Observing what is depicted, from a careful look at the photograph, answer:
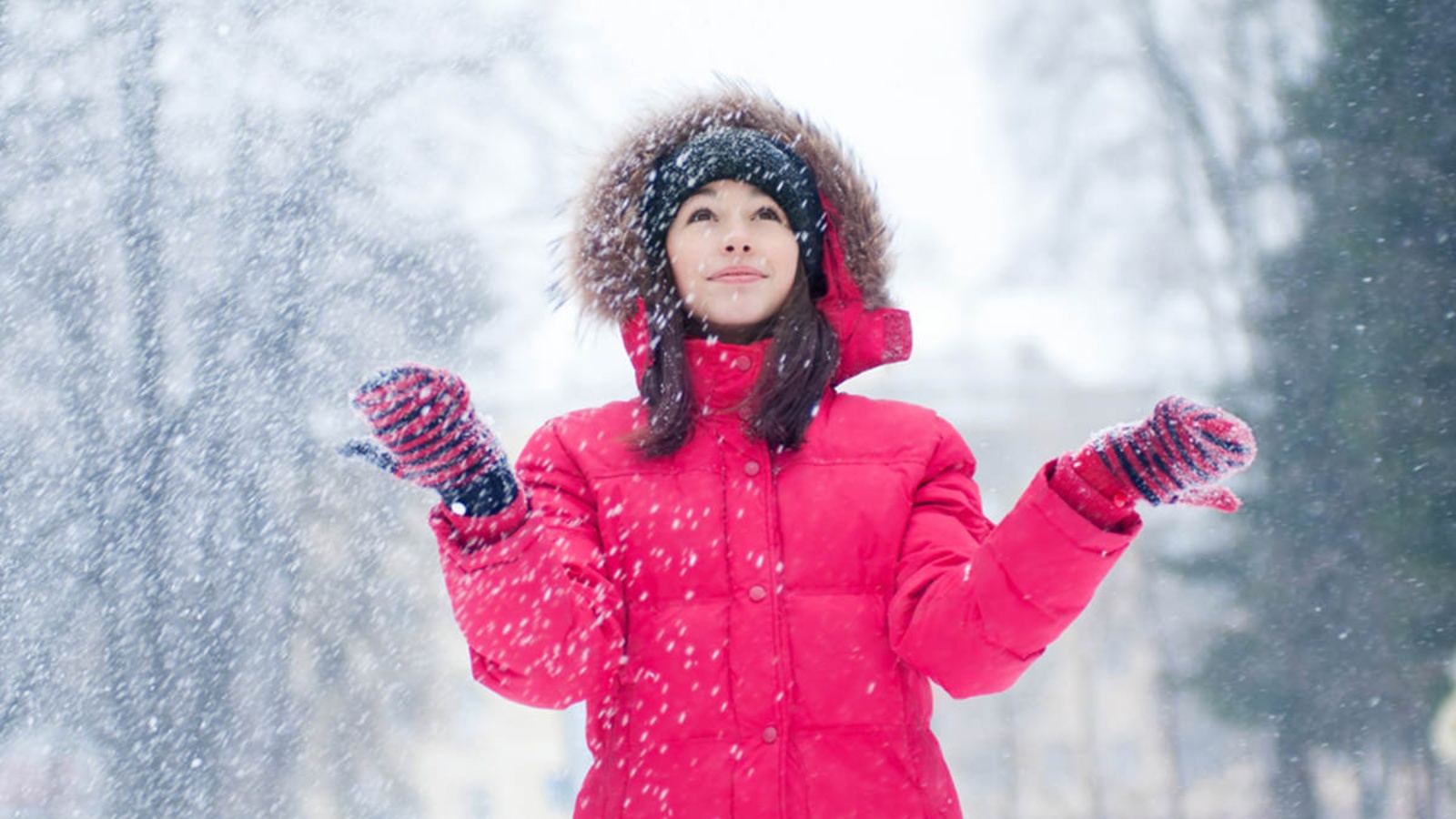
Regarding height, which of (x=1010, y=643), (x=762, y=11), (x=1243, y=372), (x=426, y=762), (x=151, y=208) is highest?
(x=762, y=11)

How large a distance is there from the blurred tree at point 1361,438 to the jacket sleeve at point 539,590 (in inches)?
204

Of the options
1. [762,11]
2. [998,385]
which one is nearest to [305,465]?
[998,385]

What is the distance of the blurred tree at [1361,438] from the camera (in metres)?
5.24

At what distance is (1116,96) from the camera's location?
7.41 metres

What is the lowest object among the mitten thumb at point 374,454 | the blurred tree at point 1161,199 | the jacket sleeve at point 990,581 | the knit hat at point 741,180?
the jacket sleeve at point 990,581

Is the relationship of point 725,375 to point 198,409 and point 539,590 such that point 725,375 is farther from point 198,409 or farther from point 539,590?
point 198,409

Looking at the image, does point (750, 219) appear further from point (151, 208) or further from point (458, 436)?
point (151, 208)

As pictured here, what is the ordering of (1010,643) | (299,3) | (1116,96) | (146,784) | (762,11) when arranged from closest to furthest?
(1010,643)
(146,784)
(299,3)
(1116,96)
(762,11)

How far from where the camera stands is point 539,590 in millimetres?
1042

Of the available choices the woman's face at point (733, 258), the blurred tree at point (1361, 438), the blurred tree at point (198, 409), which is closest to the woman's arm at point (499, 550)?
the woman's face at point (733, 258)

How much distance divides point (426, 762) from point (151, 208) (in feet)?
10.5

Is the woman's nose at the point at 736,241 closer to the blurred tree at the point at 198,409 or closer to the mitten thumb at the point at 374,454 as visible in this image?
the mitten thumb at the point at 374,454

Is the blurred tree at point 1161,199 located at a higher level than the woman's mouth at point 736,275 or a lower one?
higher

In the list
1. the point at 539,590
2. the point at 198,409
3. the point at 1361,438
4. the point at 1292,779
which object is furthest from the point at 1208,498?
Result: the point at 198,409
